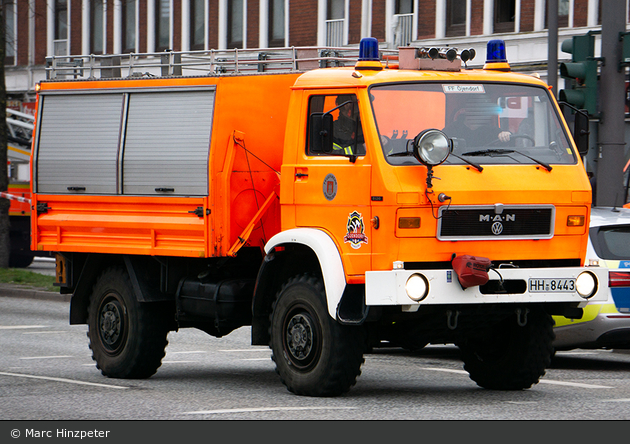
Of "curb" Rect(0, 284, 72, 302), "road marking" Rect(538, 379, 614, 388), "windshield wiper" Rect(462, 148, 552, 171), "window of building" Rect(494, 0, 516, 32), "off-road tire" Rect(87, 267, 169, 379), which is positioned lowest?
"curb" Rect(0, 284, 72, 302)

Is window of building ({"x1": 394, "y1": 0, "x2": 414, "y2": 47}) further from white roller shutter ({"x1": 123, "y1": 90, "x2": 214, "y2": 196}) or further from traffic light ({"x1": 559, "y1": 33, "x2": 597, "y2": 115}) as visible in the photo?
white roller shutter ({"x1": 123, "y1": 90, "x2": 214, "y2": 196})

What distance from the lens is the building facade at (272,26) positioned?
92.0 ft

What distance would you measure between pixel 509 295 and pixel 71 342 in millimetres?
6900

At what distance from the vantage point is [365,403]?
851 cm

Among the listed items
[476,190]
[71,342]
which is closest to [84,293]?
[71,342]

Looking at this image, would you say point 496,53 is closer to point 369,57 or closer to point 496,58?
point 496,58

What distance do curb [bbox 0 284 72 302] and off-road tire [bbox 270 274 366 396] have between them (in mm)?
10909

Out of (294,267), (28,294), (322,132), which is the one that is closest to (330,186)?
(322,132)

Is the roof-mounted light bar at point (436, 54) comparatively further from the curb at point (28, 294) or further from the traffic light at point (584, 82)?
the curb at point (28, 294)

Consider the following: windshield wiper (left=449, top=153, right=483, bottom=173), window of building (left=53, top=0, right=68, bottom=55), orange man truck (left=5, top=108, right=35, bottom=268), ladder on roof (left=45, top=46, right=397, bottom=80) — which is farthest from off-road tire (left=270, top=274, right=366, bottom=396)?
window of building (left=53, top=0, right=68, bottom=55)

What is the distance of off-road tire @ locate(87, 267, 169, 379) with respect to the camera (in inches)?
409

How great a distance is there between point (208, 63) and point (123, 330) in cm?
259
